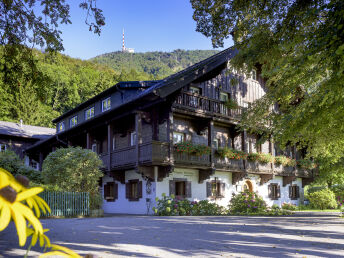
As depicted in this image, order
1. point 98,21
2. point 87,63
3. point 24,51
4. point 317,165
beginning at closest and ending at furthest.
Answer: point 98,21, point 24,51, point 317,165, point 87,63

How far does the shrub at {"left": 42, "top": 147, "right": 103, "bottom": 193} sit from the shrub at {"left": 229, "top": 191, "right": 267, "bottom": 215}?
27.2ft

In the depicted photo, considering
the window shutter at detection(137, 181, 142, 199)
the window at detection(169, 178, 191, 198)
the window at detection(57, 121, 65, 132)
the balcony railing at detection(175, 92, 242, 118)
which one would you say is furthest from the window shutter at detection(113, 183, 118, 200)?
the window at detection(57, 121, 65, 132)

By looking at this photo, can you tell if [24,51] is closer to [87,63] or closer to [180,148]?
[180,148]

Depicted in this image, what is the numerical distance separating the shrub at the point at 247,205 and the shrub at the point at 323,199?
8227 mm

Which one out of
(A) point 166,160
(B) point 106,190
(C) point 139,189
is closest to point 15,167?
(B) point 106,190

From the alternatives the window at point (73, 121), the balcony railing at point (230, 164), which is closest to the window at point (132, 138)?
the balcony railing at point (230, 164)

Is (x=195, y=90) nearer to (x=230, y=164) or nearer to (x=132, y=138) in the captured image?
(x=132, y=138)

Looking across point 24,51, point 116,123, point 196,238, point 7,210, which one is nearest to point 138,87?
point 116,123

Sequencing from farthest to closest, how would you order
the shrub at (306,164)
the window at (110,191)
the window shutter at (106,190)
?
the shrub at (306,164) → the window shutter at (106,190) → the window at (110,191)

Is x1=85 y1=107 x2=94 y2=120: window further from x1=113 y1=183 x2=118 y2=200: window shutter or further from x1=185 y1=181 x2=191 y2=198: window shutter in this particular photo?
x1=185 y1=181 x2=191 y2=198: window shutter

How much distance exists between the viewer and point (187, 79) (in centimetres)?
1877

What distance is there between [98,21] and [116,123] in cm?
1467

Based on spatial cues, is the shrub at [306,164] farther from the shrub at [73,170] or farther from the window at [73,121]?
the window at [73,121]

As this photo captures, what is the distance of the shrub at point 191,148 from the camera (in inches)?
718
